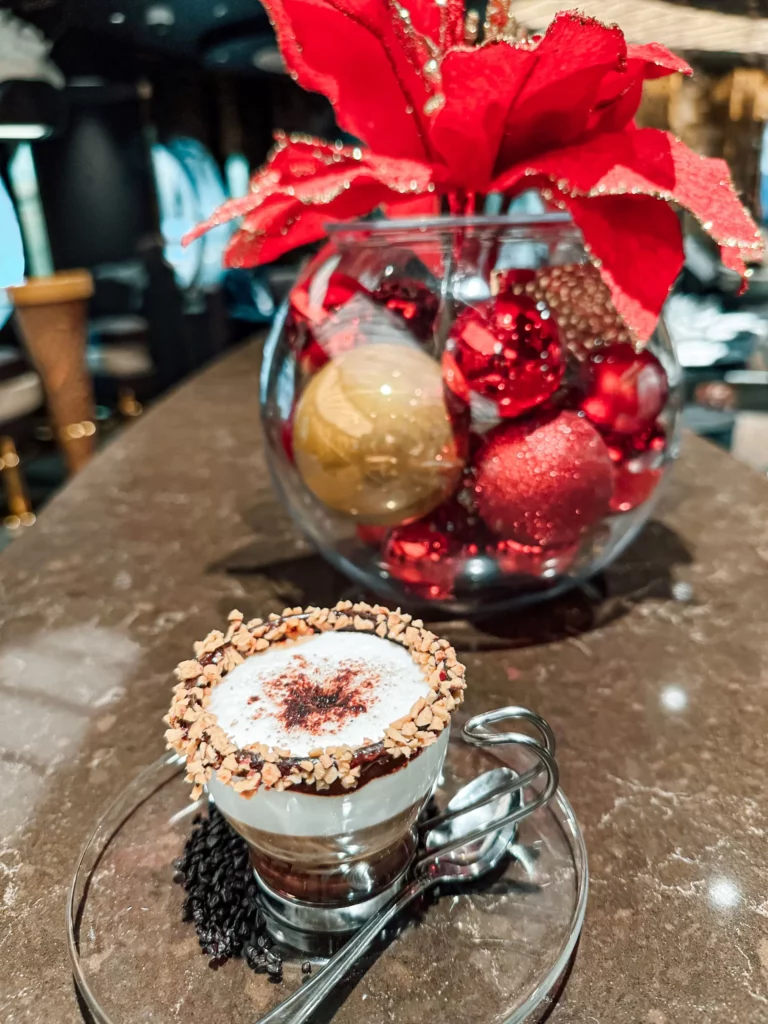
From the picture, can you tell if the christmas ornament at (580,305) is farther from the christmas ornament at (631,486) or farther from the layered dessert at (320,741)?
the layered dessert at (320,741)

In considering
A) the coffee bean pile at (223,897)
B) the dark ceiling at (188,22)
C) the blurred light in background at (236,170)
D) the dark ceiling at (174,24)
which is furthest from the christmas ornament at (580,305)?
the blurred light in background at (236,170)

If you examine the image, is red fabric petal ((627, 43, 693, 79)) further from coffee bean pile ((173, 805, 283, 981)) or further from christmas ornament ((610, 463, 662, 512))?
coffee bean pile ((173, 805, 283, 981))

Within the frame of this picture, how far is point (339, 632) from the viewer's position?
0.40 m

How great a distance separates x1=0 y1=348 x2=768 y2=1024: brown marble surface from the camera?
32cm

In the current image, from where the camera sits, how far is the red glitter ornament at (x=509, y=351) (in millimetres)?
472

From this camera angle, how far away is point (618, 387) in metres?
0.51

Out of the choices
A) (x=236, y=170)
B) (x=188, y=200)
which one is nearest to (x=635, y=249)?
(x=188, y=200)

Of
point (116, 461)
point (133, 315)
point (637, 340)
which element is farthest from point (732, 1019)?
point (133, 315)

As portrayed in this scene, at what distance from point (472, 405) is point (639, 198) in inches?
6.6

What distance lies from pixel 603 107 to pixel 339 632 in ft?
1.20

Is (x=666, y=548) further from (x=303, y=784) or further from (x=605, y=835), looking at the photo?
(x=303, y=784)

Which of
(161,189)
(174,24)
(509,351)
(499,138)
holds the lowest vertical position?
(161,189)

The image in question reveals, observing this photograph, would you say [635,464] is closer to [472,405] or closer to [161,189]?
[472,405]

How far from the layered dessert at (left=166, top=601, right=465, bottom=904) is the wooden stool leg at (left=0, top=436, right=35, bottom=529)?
7.05 ft
